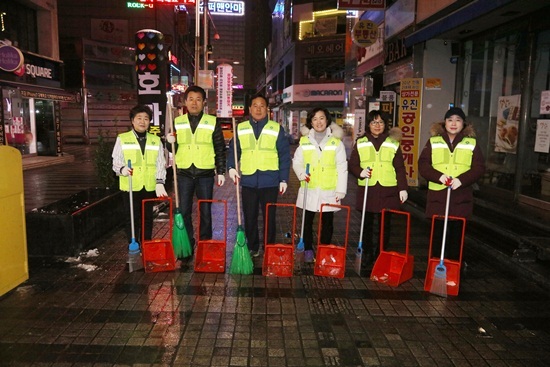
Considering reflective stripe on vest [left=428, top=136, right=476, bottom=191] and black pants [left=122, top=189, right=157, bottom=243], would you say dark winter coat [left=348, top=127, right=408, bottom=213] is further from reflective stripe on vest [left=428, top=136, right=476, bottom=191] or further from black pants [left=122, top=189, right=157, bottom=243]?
black pants [left=122, top=189, right=157, bottom=243]

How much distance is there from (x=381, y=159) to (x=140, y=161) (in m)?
3.03

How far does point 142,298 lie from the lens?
482cm

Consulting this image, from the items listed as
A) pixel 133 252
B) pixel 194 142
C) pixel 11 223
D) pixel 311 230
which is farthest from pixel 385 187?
pixel 11 223

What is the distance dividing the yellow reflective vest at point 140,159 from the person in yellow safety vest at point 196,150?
0.23 meters


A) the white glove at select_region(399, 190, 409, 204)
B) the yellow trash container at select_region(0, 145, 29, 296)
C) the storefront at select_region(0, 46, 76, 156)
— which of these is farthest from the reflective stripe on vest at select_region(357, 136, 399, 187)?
the storefront at select_region(0, 46, 76, 156)

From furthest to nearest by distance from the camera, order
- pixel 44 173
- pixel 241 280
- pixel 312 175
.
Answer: pixel 44 173 → pixel 312 175 → pixel 241 280

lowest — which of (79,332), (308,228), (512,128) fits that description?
(79,332)

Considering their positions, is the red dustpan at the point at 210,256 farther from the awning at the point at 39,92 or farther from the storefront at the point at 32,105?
the awning at the point at 39,92

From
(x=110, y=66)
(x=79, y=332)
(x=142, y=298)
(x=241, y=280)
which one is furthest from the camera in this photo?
(x=110, y=66)

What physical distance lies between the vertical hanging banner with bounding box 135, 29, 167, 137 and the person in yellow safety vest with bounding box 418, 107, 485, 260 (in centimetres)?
690

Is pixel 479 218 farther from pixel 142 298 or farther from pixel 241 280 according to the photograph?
pixel 142 298

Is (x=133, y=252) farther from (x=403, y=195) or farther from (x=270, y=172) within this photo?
(x=403, y=195)

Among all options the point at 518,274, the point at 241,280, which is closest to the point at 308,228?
the point at 241,280

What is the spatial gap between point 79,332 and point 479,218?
635 centimetres
